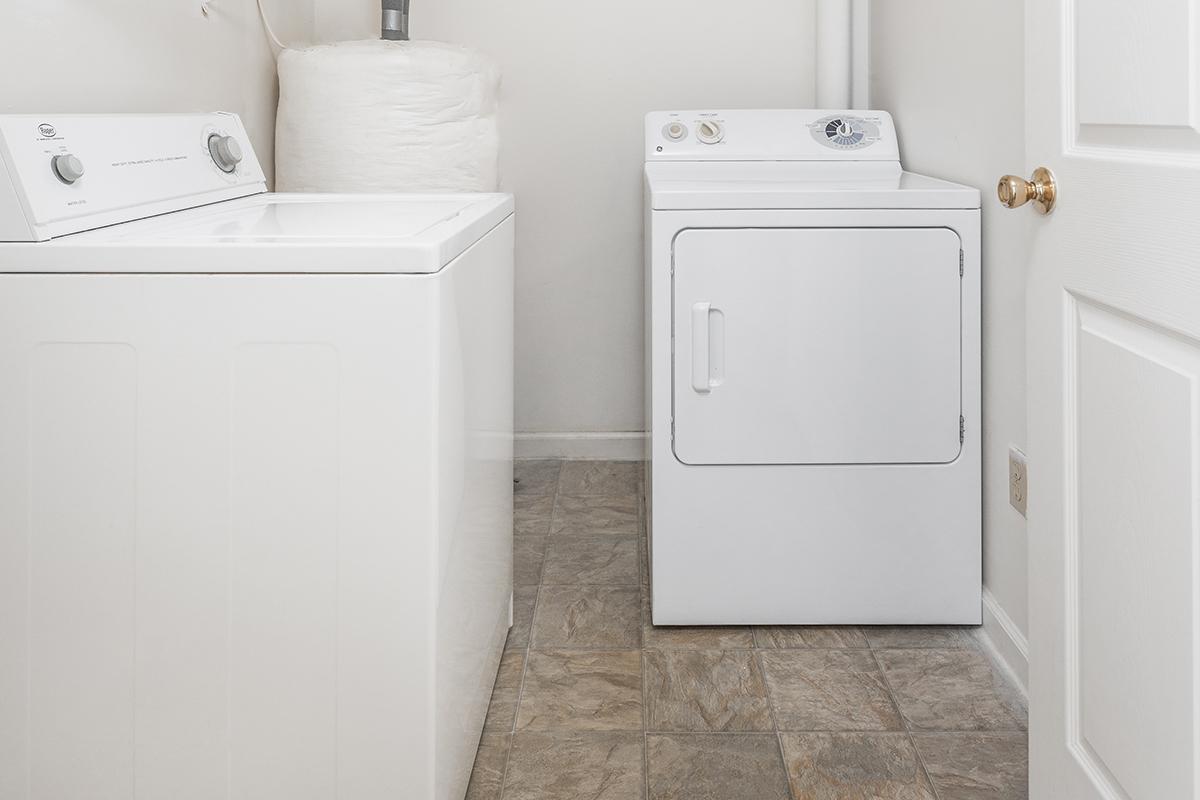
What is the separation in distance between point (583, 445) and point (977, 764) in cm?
187

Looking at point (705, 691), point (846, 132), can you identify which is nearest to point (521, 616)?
point (705, 691)

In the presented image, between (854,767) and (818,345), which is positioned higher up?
(818,345)

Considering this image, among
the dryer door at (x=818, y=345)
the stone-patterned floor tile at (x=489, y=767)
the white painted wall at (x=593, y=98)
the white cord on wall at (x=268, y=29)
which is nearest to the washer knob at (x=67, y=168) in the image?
the stone-patterned floor tile at (x=489, y=767)

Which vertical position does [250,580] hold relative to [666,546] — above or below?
above

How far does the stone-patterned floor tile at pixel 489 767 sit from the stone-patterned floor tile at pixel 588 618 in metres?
0.36

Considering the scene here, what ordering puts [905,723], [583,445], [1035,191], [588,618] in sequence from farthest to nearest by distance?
[583,445] < [588,618] < [905,723] < [1035,191]

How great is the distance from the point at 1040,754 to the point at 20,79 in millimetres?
1556

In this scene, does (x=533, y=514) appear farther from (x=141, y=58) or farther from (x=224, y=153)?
(x=141, y=58)

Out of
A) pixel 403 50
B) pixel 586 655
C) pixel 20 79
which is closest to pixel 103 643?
pixel 20 79

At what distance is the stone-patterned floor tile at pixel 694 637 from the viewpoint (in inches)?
79.0

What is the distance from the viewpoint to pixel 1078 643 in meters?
1.20

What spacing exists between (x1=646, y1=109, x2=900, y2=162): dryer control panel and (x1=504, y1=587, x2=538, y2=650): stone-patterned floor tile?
3.60 feet

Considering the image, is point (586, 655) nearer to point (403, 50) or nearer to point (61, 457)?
point (61, 457)

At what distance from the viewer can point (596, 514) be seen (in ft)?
9.19
